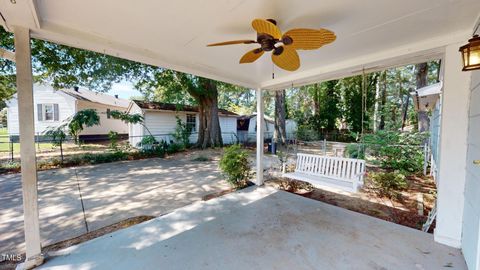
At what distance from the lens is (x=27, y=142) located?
6.61 feet

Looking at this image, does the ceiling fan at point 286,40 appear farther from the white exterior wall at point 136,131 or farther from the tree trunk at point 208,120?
the white exterior wall at point 136,131

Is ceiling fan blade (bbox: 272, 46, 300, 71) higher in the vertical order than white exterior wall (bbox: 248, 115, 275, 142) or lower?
higher

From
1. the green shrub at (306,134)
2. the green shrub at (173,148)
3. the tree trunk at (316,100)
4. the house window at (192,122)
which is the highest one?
the tree trunk at (316,100)

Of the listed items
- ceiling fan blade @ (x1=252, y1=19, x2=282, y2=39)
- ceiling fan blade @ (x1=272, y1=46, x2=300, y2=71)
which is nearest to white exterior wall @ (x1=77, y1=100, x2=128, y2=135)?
ceiling fan blade @ (x1=272, y1=46, x2=300, y2=71)

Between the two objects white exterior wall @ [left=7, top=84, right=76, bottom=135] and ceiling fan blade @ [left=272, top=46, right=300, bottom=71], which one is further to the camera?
white exterior wall @ [left=7, top=84, right=76, bottom=135]

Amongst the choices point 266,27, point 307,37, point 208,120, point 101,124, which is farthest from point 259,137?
point 101,124

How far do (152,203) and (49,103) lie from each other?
13.6m

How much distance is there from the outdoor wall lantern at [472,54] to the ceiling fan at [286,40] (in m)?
0.99

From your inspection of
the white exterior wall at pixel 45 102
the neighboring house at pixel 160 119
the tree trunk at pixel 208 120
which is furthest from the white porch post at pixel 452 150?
the white exterior wall at pixel 45 102

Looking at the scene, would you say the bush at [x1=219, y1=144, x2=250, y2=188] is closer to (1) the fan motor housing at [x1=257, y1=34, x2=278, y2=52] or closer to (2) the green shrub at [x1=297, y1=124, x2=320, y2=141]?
(1) the fan motor housing at [x1=257, y1=34, x2=278, y2=52]

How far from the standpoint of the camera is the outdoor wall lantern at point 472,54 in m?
1.51

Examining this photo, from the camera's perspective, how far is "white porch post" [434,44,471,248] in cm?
228

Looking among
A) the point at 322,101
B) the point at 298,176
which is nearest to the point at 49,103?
the point at 298,176

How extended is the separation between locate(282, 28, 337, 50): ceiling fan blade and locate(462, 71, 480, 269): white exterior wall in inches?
63.5
